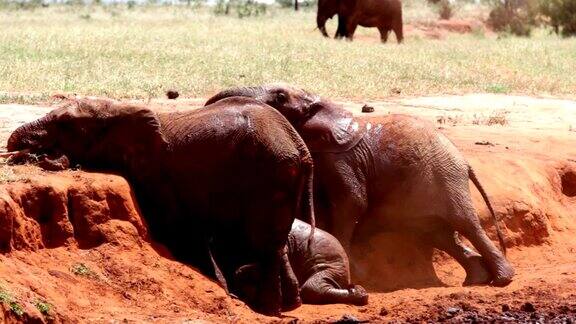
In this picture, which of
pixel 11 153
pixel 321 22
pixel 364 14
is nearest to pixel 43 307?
pixel 11 153

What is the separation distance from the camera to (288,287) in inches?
310

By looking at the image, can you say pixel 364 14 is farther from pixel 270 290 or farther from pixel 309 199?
pixel 270 290

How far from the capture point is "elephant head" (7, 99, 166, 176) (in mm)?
7668

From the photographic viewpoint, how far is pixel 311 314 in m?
7.71

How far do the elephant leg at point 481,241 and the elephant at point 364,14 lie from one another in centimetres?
1744

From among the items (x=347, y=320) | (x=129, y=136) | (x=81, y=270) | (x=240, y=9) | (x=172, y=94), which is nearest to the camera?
(x=81, y=270)

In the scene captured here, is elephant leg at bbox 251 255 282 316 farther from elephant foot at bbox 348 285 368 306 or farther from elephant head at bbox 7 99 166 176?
elephant head at bbox 7 99 166 176

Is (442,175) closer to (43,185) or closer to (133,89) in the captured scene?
(43,185)

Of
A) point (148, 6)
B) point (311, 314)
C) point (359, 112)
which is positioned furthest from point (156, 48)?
point (148, 6)

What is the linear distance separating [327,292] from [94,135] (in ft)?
6.13

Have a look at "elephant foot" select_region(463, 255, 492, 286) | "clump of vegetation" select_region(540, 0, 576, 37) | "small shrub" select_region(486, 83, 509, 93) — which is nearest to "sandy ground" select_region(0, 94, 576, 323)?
"elephant foot" select_region(463, 255, 492, 286)

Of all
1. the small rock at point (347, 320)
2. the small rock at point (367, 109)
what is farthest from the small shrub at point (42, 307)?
the small rock at point (367, 109)

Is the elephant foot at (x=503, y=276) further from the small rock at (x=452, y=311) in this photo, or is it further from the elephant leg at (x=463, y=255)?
the small rock at (x=452, y=311)

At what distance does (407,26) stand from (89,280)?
26.9 metres
